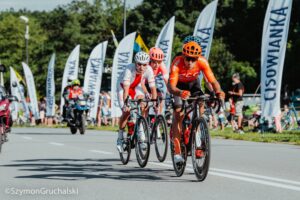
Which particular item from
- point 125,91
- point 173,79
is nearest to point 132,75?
point 125,91

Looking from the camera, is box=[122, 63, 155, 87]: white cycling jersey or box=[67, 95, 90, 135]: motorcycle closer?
box=[122, 63, 155, 87]: white cycling jersey

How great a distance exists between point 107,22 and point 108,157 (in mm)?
82834

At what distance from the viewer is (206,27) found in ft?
80.5

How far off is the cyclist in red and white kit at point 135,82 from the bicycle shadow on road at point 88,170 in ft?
2.04

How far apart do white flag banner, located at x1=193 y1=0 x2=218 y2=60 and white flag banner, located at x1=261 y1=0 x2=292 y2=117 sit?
446cm

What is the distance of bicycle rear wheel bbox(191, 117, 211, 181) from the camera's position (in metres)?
9.49

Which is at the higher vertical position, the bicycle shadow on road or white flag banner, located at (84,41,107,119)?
white flag banner, located at (84,41,107,119)

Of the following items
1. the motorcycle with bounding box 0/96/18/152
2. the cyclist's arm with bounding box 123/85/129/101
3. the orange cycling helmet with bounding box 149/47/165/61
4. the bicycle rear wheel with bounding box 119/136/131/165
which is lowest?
the bicycle rear wheel with bounding box 119/136/131/165

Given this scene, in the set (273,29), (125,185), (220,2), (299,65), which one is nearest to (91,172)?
(125,185)

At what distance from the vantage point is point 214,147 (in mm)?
17109

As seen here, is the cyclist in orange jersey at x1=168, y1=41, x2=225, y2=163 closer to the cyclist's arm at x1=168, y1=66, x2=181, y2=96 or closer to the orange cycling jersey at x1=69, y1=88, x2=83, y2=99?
the cyclist's arm at x1=168, y1=66, x2=181, y2=96

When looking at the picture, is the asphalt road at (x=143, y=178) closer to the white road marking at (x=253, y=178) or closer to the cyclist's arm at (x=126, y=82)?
the white road marking at (x=253, y=178)

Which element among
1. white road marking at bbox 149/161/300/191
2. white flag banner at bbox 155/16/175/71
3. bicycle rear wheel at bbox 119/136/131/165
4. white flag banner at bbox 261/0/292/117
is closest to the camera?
white road marking at bbox 149/161/300/191

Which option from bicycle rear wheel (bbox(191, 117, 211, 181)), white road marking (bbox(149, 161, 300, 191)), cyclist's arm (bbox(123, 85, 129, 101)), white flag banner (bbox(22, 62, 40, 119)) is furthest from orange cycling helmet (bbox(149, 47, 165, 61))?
white flag banner (bbox(22, 62, 40, 119))
